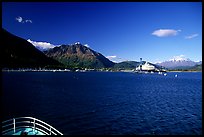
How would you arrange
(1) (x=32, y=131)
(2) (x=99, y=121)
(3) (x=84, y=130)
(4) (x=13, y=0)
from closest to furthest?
(4) (x=13, y=0) → (1) (x=32, y=131) → (3) (x=84, y=130) → (2) (x=99, y=121)

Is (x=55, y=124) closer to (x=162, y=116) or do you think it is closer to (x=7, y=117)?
(x=7, y=117)

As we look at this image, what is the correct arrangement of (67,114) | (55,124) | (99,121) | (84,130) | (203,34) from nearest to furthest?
(203,34), (84,130), (55,124), (99,121), (67,114)

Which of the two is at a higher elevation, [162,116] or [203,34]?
[203,34]

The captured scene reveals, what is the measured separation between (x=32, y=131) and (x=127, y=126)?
19.3 metres

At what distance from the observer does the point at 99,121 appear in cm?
3388

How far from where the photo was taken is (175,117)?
126ft

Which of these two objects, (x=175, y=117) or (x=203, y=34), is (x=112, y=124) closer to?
(x=175, y=117)

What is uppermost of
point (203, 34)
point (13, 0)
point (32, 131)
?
point (13, 0)

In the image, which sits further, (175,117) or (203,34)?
(175,117)

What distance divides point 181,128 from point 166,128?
6.89 ft

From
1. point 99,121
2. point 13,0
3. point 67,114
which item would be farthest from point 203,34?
point 67,114

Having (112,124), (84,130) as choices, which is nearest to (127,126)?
(112,124)

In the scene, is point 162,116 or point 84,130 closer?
point 84,130

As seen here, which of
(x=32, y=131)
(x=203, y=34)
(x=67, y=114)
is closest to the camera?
(x=203, y=34)
